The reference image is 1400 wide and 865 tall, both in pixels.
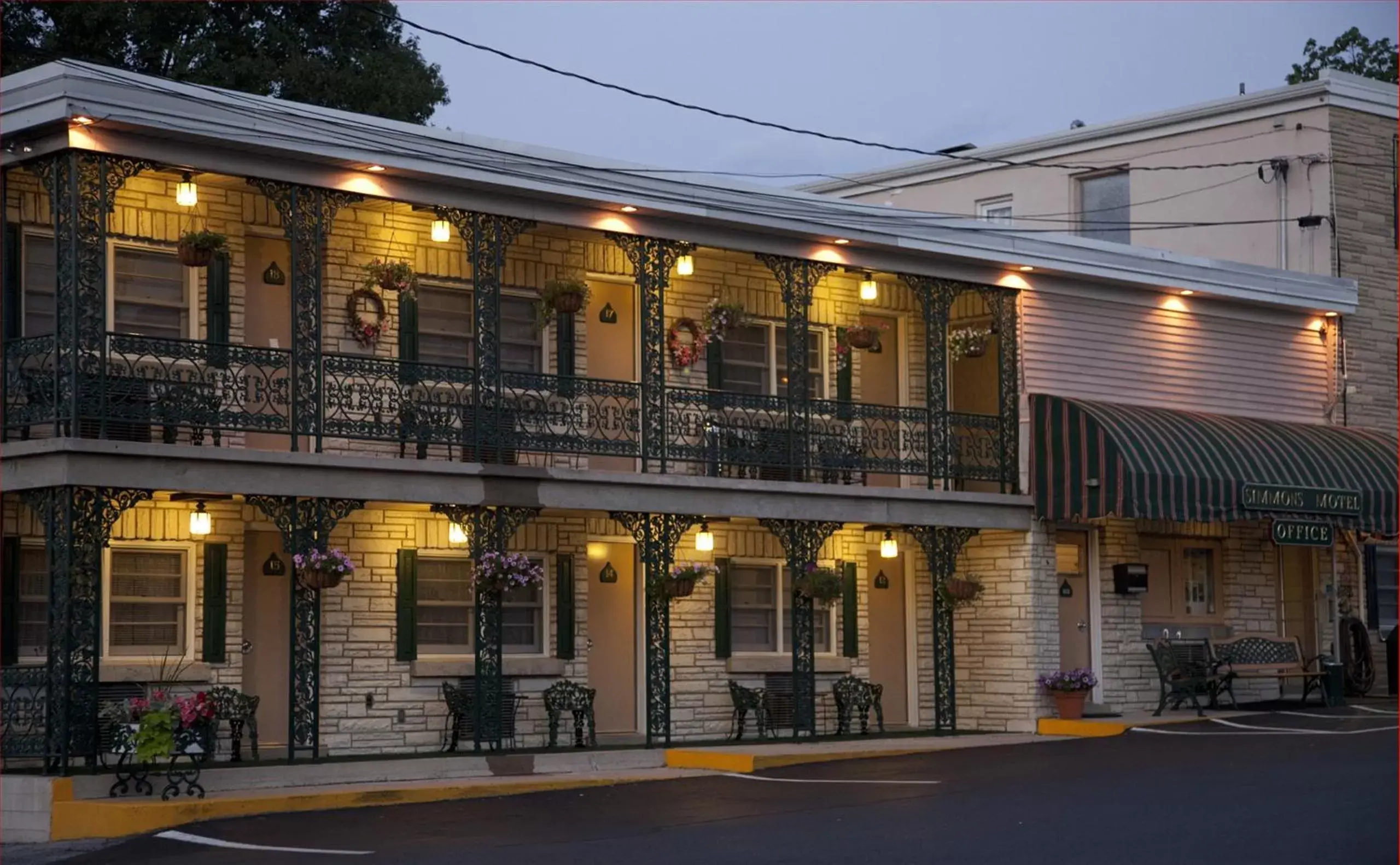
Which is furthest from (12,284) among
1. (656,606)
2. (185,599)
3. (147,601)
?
(656,606)

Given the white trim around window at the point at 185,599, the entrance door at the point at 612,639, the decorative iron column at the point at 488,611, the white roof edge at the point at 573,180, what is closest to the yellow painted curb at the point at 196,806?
the decorative iron column at the point at 488,611

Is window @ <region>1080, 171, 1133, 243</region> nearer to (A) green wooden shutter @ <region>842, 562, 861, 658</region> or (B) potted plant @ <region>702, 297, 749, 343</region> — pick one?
(A) green wooden shutter @ <region>842, 562, 861, 658</region>

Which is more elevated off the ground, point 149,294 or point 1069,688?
point 149,294

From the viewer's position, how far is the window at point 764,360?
976 inches

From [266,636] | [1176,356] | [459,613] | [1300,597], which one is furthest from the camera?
[1300,597]

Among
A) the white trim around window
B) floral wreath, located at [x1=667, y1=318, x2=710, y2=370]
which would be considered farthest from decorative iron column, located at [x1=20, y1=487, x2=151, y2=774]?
floral wreath, located at [x1=667, y1=318, x2=710, y2=370]

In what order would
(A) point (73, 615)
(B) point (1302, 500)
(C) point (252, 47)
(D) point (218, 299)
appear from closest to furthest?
(A) point (73, 615) → (D) point (218, 299) → (B) point (1302, 500) → (C) point (252, 47)

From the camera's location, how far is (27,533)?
63.5 feet

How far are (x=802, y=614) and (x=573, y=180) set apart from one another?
587 cm

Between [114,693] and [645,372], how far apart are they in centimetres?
663

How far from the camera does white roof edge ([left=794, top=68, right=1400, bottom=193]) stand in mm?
30266

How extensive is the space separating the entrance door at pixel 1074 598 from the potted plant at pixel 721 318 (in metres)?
5.71

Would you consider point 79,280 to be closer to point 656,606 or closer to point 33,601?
point 33,601

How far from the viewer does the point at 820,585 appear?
22.9m
